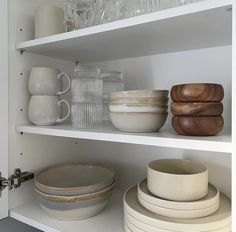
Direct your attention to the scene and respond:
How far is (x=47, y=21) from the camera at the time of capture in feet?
2.48

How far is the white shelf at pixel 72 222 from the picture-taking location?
0.66m

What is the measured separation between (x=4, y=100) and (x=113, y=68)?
42cm

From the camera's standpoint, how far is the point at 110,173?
2.67 ft

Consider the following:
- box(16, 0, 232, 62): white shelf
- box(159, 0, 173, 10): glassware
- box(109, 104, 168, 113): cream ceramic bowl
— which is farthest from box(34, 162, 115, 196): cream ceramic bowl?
box(159, 0, 173, 10): glassware

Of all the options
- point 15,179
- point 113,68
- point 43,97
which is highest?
point 113,68

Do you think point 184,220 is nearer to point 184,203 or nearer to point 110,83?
point 184,203

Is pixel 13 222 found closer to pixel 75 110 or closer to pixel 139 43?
pixel 75 110

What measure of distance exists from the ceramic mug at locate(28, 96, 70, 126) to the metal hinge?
18 centimetres

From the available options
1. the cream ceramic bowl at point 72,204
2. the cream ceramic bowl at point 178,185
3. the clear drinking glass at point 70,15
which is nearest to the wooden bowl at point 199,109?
the cream ceramic bowl at point 178,185

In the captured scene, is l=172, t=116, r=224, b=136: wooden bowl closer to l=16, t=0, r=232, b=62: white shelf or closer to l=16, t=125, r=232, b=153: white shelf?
l=16, t=125, r=232, b=153: white shelf

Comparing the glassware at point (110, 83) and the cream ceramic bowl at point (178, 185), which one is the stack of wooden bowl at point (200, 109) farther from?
the glassware at point (110, 83)

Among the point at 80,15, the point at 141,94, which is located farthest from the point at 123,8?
the point at 141,94

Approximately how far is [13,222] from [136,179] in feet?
1.49

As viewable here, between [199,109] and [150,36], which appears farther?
[150,36]
